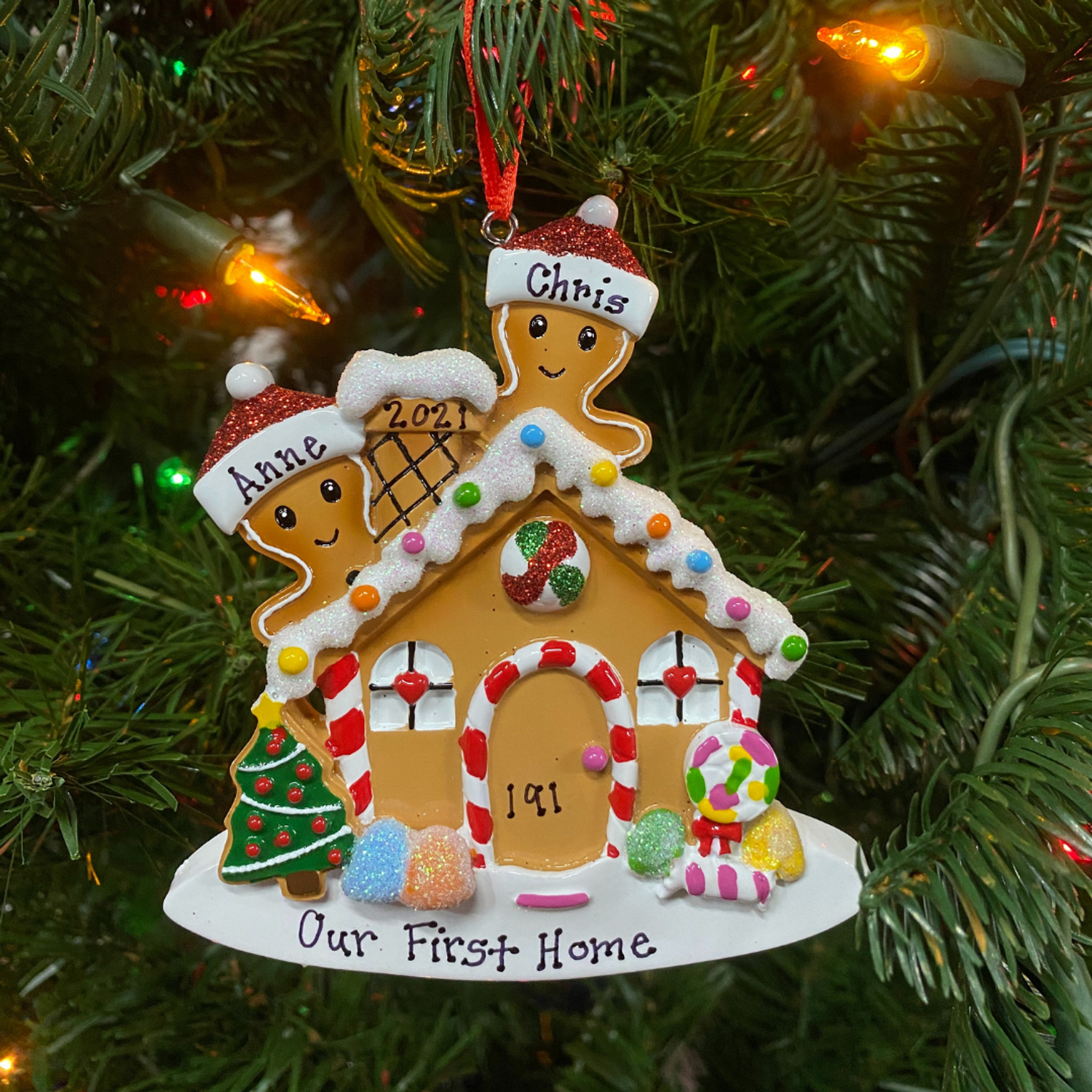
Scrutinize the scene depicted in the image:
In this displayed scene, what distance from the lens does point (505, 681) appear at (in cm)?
48

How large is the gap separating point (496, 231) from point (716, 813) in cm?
36

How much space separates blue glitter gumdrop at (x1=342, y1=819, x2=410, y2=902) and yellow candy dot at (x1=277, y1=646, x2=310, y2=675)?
10cm

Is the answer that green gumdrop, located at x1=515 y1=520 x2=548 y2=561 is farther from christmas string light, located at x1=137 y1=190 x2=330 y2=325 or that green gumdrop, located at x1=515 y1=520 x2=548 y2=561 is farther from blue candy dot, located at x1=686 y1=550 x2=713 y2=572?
christmas string light, located at x1=137 y1=190 x2=330 y2=325

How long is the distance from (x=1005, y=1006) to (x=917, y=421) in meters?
0.37

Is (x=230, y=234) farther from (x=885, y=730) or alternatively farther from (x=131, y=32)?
(x=885, y=730)

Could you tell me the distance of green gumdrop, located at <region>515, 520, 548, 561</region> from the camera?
463 millimetres

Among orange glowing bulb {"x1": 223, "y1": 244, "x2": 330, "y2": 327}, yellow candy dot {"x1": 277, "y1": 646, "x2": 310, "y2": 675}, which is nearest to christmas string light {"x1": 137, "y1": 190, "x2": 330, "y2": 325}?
orange glowing bulb {"x1": 223, "y1": 244, "x2": 330, "y2": 327}

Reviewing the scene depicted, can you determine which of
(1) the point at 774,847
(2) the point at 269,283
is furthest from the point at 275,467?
(1) the point at 774,847

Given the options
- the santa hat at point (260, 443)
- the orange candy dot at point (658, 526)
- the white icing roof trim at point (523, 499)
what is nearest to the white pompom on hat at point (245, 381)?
the santa hat at point (260, 443)

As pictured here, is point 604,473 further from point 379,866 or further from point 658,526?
point 379,866

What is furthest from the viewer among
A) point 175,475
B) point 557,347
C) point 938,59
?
point 175,475

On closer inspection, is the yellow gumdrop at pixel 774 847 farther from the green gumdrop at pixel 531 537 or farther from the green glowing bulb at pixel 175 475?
the green glowing bulb at pixel 175 475

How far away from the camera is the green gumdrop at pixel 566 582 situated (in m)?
0.46

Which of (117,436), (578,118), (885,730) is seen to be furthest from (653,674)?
(117,436)
